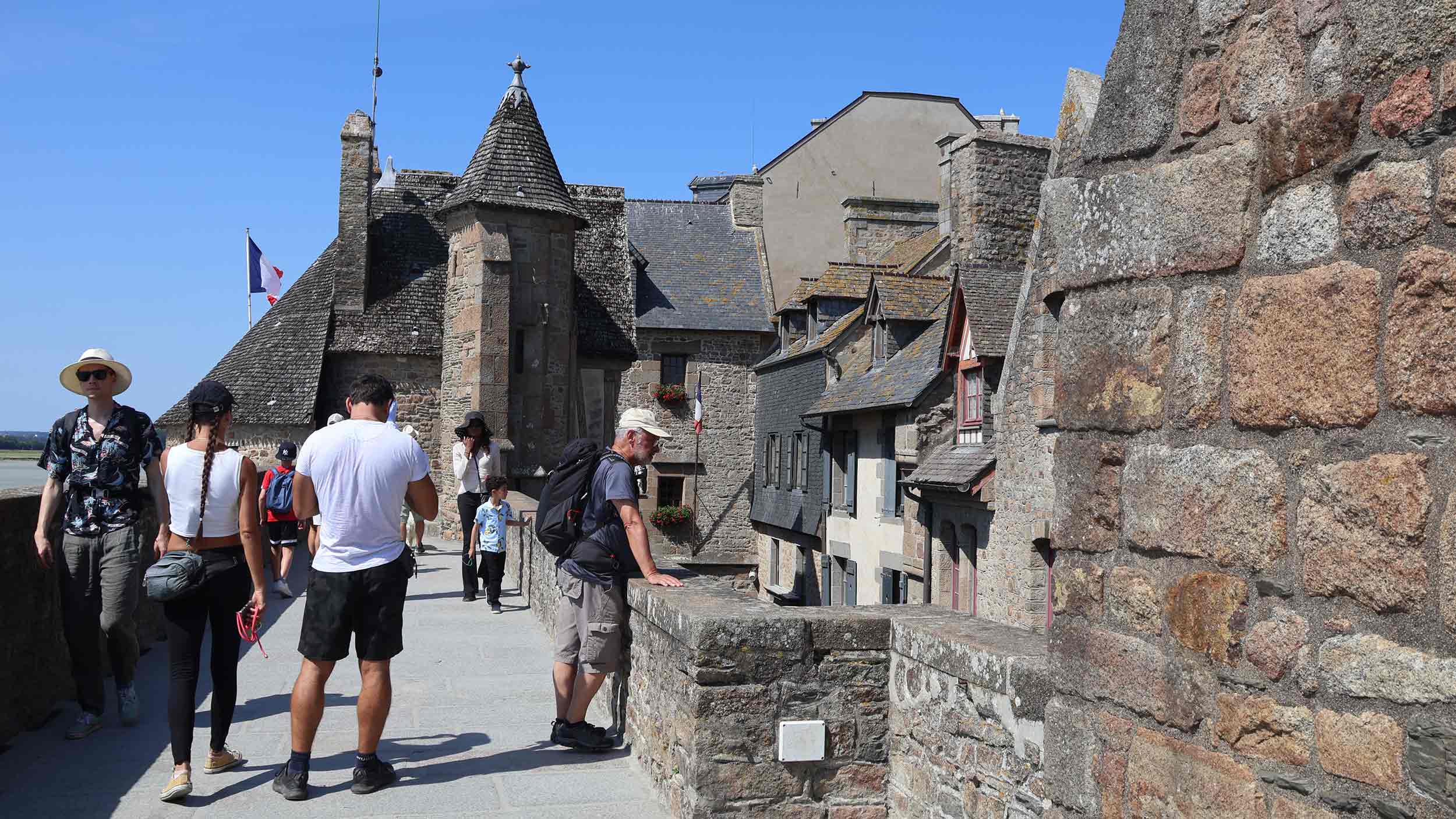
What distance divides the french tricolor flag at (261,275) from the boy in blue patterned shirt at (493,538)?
22566mm

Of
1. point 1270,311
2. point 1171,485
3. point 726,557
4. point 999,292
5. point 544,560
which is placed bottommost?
point 726,557

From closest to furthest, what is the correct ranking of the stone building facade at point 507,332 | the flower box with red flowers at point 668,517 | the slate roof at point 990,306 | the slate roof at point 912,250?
the slate roof at point 990,306
the stone building facade at point 507,332
the slate roof at point 912,250
the flower box with red flowers at point 668,517

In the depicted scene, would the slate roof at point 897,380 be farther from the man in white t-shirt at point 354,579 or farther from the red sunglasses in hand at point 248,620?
the man in white t-shirt at point 354,579

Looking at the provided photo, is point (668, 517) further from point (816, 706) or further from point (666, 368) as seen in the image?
point (816, 706)

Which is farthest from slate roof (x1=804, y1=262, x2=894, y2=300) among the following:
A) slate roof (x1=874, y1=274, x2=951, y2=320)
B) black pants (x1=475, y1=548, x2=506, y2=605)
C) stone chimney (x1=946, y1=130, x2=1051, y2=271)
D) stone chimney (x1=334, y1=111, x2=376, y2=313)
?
black pants (x1=475, y1=548, x2=506, y2=605)

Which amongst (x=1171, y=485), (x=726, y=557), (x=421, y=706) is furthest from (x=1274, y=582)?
(x=726, y=557)

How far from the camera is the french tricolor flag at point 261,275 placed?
32.5 m

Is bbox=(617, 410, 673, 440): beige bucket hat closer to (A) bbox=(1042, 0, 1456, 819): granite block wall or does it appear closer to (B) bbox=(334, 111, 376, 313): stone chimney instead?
(A) bbox=(1042, 0, 1456, 819): granite block wall

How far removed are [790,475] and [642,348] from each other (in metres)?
7.14

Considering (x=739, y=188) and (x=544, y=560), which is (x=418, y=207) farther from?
(x=544, y=560)

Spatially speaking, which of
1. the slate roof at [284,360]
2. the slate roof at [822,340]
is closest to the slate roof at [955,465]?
the slate roof at [822,340]

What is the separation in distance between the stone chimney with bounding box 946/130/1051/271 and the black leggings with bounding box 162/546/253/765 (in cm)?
1959

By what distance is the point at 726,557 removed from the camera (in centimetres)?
3572

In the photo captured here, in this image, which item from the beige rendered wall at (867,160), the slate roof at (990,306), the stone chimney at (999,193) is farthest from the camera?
the beige rendered wall at (867,160)
